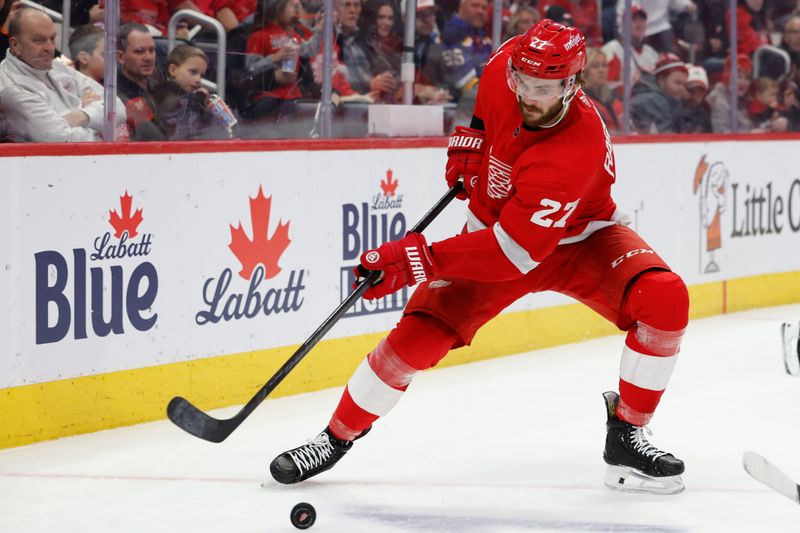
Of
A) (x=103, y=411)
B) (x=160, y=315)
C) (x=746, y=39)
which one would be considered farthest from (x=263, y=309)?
(x=746, y=39)

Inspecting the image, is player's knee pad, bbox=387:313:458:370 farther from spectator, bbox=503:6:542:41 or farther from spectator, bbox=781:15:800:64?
spectator, bbox=781:15:800:64

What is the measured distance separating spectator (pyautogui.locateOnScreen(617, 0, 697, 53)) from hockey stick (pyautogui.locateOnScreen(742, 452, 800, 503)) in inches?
156

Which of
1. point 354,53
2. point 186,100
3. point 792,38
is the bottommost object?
point 186,100

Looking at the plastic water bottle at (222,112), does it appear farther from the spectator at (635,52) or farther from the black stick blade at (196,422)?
the spectator at (635,52)

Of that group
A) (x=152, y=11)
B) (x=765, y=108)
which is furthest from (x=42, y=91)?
(x=765, y=108)

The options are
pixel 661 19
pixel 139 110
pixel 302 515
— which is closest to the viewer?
pixel 302 515

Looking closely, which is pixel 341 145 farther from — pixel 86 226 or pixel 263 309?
pixel 86 226

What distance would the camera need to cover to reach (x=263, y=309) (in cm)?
467

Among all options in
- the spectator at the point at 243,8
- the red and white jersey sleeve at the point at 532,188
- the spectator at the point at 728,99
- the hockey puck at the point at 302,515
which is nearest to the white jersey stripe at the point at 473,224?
the red and white jersey sleeve at the point at 532,188

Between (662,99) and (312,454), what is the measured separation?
3.81 m

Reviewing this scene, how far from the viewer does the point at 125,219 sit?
418 cm

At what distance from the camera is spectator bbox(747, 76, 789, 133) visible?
717 centimetres

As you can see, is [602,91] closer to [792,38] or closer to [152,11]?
[792,38]

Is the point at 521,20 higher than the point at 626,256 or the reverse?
higher
